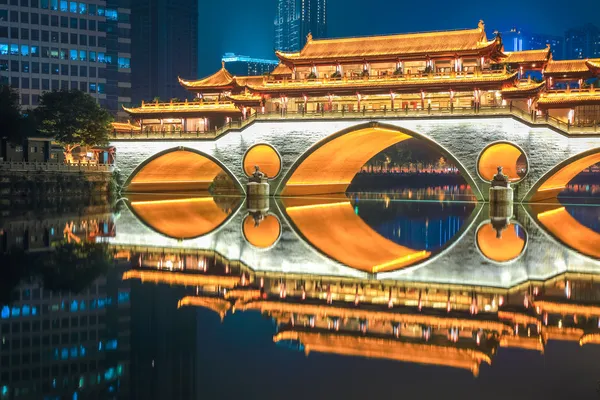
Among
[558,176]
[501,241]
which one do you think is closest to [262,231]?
[501,241]

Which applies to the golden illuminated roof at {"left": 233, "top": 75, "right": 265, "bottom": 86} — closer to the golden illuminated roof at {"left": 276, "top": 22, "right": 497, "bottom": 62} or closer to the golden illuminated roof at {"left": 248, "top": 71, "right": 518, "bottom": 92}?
the golden illuminated roof at {"left": 276, "top": 22, "right": 497, "bottom": 62}

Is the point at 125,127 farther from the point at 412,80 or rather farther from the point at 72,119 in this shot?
the point at 412,80

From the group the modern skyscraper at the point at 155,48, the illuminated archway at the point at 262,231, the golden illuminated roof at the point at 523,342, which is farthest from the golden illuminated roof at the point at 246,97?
the modern skyscraper at the point at 155,48

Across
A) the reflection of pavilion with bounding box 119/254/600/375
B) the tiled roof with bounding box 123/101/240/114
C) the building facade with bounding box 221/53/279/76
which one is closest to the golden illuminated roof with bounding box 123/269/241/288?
the reflection of pavilion with bounding box 119/254/600/375

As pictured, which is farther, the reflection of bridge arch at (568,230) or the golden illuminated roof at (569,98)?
the golden illuminated roof at (569,98)

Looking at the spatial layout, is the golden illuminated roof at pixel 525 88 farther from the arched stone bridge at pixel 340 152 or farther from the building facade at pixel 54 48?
the building facade at pixel 54 48

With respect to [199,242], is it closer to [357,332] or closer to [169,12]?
[357,332]
